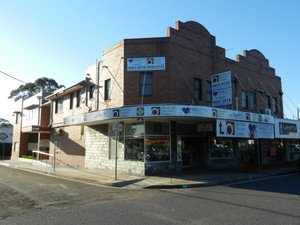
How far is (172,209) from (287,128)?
16.8 m

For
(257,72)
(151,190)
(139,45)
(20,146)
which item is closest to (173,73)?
(139,45)

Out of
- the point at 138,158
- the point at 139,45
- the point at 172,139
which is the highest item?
the point at 139,45

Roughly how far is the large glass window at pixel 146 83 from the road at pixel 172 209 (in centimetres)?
751

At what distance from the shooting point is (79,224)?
560 cm

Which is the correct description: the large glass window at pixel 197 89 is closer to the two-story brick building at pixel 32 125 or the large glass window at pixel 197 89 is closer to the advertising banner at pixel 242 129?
the advertising banner at pixel 242 129

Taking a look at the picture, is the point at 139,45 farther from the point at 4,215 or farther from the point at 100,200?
the point at 4,215

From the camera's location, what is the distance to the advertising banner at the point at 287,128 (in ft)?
62.1

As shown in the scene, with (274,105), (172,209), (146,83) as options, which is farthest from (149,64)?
(274,105)

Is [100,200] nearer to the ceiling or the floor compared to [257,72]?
nearer to the floor

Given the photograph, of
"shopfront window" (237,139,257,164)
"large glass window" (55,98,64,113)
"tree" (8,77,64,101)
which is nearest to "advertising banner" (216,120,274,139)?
"shopfront window" (237,139,257,164)

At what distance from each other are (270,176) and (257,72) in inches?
450

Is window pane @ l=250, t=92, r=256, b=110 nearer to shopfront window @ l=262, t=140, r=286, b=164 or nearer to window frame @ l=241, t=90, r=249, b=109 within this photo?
window frame @ l=241, t=90, r=249, b=109

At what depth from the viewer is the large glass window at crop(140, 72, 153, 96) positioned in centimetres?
1553

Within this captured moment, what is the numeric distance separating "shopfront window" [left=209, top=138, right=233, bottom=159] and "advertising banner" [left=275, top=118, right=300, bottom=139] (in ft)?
11.7
